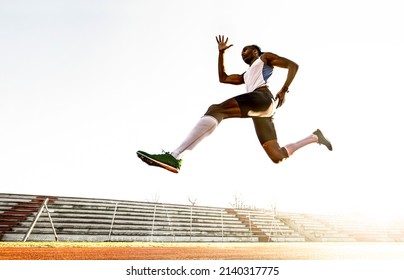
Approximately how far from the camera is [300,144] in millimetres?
4926

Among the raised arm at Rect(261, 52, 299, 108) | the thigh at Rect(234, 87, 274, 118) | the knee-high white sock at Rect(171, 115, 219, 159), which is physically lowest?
the knee-high white sock at Rect(171, 115, 219, 159)

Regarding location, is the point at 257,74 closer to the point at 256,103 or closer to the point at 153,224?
the point at 256,103

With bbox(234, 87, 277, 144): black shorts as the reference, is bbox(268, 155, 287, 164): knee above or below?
below

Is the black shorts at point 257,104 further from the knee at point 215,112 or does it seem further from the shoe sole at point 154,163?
the shoe sole at point 154,163

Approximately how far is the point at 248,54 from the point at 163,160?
1801 millimetres

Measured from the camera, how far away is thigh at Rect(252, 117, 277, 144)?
448 centimetres

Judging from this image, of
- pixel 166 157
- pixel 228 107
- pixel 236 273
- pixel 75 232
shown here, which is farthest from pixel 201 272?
pixel 75 232

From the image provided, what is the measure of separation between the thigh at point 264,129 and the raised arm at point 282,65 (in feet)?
1.13

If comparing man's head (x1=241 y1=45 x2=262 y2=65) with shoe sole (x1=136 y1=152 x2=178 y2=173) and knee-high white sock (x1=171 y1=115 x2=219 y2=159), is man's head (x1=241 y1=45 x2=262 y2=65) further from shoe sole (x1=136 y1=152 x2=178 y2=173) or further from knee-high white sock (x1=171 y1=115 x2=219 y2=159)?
shoe sole (x1=136 y1=152 x2=178 y2=173)

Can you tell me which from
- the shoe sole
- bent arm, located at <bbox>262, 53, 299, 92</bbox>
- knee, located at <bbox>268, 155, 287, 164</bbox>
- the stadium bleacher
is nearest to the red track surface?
knee, located at <bbox>268, 155, 287, 164</bbox>

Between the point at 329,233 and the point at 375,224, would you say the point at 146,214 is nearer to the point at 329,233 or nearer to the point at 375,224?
the point at 329,233

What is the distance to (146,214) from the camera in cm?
1839

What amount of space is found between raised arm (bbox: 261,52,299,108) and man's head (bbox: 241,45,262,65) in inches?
12.0

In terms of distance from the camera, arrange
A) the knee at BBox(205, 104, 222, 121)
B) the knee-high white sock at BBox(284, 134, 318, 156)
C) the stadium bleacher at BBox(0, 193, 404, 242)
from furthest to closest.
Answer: the stadium bleacher at BBox(0, 193, 404, 242) < the knee-high white sock at BBox(284, 134, 318, 156) < the knee at BBox(205, 104, 222, 121)
